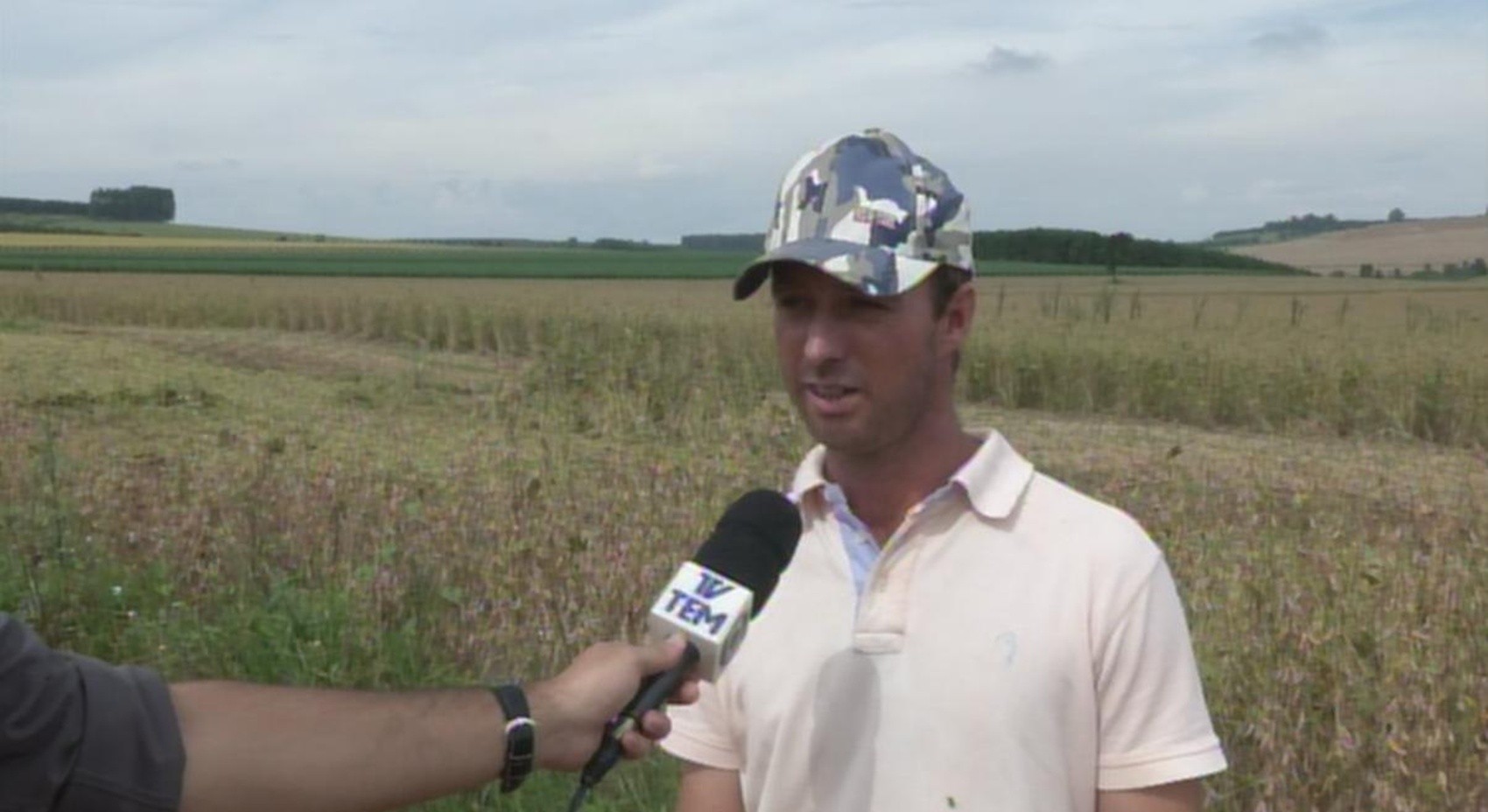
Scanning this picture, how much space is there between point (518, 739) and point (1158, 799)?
2.70 ft

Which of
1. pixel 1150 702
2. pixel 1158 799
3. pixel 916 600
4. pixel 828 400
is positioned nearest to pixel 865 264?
pixel 828 400

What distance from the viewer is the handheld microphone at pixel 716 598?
6.45 ft

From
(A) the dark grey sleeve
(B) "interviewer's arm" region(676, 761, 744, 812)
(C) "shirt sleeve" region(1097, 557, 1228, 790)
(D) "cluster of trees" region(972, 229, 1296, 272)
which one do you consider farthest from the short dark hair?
(D) "cluster of trees" region(972, 229, 1296, 272)

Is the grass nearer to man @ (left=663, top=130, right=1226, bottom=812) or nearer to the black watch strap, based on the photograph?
man @ (left=663, top=130, right=1226, bottom=812)

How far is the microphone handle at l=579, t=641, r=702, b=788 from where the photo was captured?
6.43 feet

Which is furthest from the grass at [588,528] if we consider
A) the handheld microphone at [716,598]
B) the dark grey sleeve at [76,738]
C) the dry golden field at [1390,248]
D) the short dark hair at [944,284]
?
the dry golden field at [1390,248]

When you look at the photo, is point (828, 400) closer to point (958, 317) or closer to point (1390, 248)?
point (958, 317)

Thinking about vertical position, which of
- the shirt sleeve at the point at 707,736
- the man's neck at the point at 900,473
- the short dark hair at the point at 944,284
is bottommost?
→ the shirt sleeve at the point at 707,736

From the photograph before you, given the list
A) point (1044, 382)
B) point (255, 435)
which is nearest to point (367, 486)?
point (255, 435)

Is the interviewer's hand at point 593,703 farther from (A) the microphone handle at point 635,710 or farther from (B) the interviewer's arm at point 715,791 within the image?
(B) the interviewer's arm at point 715,791

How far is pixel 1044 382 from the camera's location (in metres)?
18.8

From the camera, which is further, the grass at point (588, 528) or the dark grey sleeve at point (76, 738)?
the grass at point (588, 528)

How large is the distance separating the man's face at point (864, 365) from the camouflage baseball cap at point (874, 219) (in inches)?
1.9

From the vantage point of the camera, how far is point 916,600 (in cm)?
229
